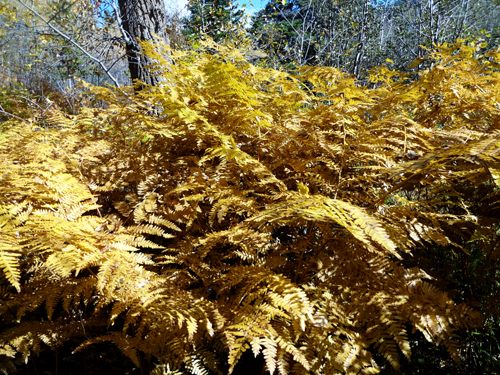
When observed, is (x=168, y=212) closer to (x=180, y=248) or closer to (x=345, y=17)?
(x=180, y=248)

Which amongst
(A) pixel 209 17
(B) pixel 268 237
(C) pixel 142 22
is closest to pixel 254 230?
(B) pixel 268 237

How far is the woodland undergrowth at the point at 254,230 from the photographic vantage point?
119cm

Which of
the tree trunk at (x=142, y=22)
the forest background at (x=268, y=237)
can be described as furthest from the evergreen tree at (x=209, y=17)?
the forest background at (x=268, y=237)

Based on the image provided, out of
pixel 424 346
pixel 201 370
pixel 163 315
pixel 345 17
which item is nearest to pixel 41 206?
pixel 163 315

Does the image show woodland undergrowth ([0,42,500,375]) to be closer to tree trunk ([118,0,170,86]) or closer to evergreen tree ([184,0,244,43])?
tree trunk ([118,0,170,86])

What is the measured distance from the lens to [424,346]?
1.84 meters

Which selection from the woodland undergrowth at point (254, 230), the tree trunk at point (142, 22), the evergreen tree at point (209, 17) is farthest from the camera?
the evergreen tree at point (209, 17)

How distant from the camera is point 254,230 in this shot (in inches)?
57.0

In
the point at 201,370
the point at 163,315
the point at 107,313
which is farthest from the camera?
the point at 107,313

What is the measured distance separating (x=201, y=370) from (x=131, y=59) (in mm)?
3214

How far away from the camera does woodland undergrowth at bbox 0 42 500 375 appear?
3.89 feet

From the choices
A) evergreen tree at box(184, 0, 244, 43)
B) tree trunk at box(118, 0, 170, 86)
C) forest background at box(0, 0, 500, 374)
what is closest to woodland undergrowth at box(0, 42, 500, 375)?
forest background at box(0, 0, 500, 374)

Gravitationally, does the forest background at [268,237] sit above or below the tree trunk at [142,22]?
below

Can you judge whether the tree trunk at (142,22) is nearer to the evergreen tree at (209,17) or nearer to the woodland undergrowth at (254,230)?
the woodland undergrowth at (254,230)
